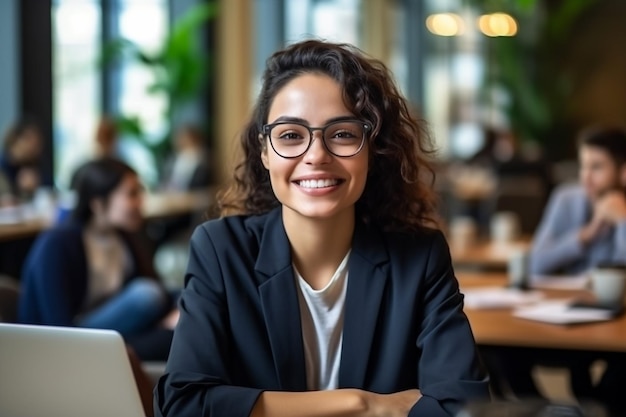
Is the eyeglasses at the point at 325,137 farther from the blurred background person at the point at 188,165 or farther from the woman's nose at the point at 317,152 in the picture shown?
the blurred background person at the point at 188,165

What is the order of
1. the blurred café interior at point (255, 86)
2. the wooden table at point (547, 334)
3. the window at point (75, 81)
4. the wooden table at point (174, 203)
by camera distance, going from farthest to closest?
1. the window at point (75, 81)
2. the wooden table at point (174, 203)
3. the blurred café interior at point (255, 86)
4. the wooden table at point (547, 334)

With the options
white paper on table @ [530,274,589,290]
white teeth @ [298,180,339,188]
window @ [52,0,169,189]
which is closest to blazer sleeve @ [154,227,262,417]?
white teeth @ [298,180,339,188]

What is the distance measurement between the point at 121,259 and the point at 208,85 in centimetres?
627

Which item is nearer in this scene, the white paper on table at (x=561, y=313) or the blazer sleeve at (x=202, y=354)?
the blazer sleeve at (x=202, y=354)

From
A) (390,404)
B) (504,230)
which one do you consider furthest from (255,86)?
(504,230)

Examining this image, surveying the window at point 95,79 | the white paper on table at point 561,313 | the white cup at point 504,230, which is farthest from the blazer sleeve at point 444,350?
the window at point 95,79

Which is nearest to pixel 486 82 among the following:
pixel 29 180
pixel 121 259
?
pixel 29 180

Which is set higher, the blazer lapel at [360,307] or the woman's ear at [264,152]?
the woman's ear at [264,152]

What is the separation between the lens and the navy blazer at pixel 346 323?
1.63m

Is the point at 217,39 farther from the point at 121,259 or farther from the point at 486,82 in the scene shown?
the point at 121,259

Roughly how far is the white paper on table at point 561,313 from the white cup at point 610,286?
0.26 ft

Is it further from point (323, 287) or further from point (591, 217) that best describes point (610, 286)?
point (323, 287)

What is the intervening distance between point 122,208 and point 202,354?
5.65ft

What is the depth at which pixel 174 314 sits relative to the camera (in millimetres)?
3188
